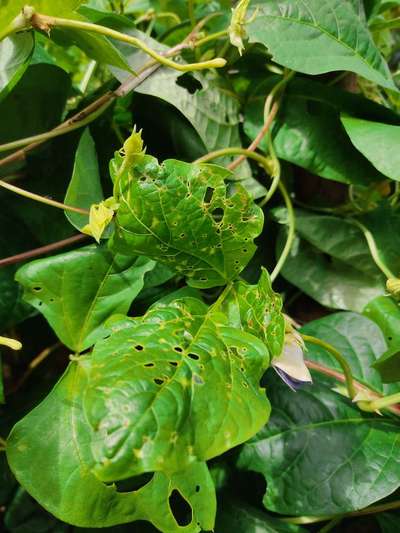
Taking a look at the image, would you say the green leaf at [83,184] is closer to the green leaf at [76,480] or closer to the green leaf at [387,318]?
the green leaf at [76,480]

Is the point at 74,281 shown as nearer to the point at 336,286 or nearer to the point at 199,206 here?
the point at 199,206

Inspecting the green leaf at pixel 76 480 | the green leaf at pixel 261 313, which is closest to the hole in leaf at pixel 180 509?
the green leaf at pixel 76 480

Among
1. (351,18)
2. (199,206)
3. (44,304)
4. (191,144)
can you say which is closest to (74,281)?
(44,304)

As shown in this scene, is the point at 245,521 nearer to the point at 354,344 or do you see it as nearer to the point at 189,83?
the point at 354,344

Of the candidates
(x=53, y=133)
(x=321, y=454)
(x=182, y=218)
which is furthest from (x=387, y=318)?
(x=53, y=133)

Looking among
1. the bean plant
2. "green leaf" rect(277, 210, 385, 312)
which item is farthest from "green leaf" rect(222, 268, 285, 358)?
"green leaf" rect(277, 210, 385, 312)

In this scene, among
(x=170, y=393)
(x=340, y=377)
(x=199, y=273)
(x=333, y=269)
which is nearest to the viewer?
(x=170, y=393)
